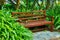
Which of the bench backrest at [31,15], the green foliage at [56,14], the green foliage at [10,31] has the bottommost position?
the green foliage at [56,14]

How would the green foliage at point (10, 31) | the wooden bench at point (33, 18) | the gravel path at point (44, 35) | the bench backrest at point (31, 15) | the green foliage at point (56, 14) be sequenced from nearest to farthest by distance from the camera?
the green foliage at point (10, 31) → the gravel path at point (44, 35) → the wooden bench at point (33, 18) → the bench backrest at point (31, 15) → the green foliage at point (56, 14)

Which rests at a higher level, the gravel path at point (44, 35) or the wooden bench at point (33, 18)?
the wooden bench at point (33, 18)

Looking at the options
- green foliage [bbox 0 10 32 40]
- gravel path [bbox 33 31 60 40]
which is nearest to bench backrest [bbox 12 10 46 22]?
gravel path [bbox 33 31 60 40]

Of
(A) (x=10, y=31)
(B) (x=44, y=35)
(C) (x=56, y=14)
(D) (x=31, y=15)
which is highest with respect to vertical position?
(A) (x=10, y=31)

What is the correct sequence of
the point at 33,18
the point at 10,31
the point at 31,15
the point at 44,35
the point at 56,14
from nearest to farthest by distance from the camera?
1. the point at 10,31
2. the point at 44,35
3. the point at 31,15
4. the point at 33,18
5. the point at 56,14

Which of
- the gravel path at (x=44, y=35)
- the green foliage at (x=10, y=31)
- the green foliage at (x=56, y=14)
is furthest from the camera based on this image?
the green foliage at (x=56, y=14)

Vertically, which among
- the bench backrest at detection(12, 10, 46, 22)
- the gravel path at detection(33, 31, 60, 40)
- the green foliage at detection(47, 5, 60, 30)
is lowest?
the gravel path at detection(33, 31, 60, 40)

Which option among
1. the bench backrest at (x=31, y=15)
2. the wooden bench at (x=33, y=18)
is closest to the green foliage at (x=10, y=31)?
the wooden bench at (x=33, y=18)

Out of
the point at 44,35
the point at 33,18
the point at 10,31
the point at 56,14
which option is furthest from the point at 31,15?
the point at 10,31

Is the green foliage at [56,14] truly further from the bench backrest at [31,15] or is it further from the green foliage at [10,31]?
the green foliage at [10,31]

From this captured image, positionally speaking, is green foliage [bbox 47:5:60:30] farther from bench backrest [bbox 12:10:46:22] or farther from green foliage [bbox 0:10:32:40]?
green foliage [bbox 0:10:32:40]

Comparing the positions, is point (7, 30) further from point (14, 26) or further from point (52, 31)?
point (52, 31)

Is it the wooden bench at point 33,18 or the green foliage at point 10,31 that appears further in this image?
the wooden bench at point 33,18

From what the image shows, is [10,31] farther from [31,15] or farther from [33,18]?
[33,18]
